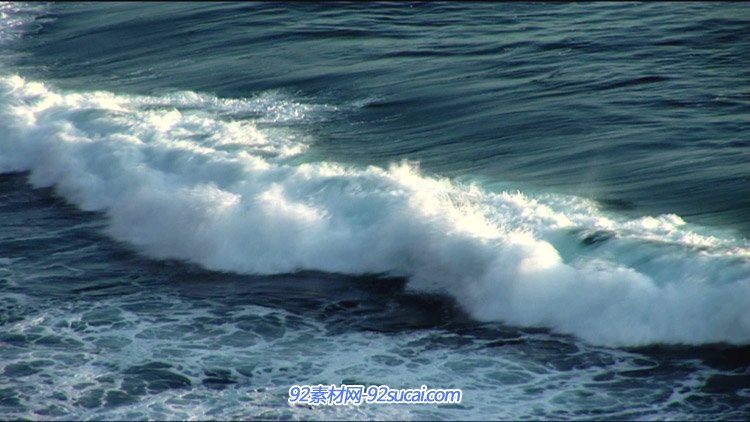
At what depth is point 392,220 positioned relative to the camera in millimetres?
14891

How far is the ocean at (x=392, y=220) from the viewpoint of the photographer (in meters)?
11.7

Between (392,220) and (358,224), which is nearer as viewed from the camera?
(392,220)

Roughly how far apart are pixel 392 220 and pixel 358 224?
20.9 inches

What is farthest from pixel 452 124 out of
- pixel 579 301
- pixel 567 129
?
pixel 579 301

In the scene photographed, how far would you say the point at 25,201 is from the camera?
17719mm

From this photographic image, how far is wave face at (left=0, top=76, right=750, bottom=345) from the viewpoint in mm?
12586

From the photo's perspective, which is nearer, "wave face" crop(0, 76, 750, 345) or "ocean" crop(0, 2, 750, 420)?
"ocean" crop(0, 2, 750, 420)

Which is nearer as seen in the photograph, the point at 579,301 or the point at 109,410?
the point at 109,410

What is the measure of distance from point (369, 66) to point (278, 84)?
1917 millimetres

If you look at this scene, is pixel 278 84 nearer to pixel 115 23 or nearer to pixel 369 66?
pixel 369 66

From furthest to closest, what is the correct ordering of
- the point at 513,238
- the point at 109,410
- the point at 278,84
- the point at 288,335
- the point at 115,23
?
the point at 115,23
the point at 278,84
the point at 513,238
the point at 288,335
the point at 109,410

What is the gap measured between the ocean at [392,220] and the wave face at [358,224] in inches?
1.6

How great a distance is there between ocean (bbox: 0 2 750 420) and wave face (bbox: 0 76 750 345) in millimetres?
41

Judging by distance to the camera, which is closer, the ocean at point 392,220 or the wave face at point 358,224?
the ocean at point 392,220
